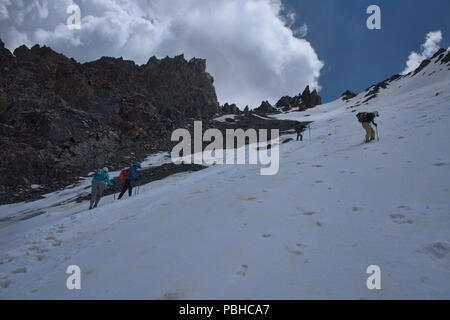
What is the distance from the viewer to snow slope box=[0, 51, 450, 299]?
8.91 feet

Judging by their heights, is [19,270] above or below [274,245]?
below

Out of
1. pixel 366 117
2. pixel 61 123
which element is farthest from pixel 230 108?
pixel 366 117

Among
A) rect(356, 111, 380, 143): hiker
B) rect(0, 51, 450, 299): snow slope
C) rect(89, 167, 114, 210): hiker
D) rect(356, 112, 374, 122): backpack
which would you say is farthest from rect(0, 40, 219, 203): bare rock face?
rect(356, 111, 380, 143): hiker

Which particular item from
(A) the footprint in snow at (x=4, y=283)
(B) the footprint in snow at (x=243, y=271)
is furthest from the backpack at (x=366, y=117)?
(A) the footprint in snow at (x=4, y=283)

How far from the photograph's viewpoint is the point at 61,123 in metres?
26.7

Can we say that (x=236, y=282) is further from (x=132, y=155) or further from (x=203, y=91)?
(x=203, y=91)

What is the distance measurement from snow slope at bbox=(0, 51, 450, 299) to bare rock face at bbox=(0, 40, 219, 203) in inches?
704

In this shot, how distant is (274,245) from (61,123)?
31.4 m

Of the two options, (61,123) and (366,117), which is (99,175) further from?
(61,123)

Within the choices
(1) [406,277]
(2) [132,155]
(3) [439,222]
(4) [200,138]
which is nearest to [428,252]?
(1) [406,277]

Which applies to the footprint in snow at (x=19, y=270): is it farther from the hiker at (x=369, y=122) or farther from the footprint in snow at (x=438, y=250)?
the hiker at (x=369, y=122)

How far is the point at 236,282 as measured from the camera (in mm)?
2842

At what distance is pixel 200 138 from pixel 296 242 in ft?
116

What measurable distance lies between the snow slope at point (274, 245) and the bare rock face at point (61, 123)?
17.9m
